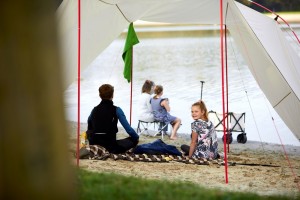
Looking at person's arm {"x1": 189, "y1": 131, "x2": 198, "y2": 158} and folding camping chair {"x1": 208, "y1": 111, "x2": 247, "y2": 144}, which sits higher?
folding camping chair {"x1": 208, "y1": 111, "x2": 247, "y2": 144}

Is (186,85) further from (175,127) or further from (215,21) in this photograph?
(215,21)

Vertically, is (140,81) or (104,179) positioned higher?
(140,81)

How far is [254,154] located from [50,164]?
21.9 ft

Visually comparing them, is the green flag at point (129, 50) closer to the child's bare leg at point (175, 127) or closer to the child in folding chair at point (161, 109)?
the child in folding chair at point (161, 109)

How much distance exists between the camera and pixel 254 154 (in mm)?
→ 8922

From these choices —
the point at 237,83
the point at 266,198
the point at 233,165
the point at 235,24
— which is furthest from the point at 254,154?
the point at 237,83

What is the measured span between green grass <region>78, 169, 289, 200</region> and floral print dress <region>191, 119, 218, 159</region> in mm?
2521

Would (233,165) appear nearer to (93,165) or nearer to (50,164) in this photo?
(93,165)

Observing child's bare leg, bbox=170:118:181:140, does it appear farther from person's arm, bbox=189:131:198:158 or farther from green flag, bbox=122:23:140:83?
person's arm, bbox=189:131:198:158

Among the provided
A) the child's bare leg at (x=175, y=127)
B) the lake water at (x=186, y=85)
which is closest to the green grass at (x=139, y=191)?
the lake water at (x=186, y=85)

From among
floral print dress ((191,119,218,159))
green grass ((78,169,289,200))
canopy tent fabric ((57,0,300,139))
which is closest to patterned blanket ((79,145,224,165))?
floral print dress ((191,119,218,159))

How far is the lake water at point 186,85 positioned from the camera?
11859mm

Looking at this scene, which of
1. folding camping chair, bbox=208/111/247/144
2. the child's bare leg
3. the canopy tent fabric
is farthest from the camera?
the child's bare leg

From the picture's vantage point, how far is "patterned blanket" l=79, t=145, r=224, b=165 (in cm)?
768
